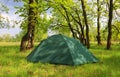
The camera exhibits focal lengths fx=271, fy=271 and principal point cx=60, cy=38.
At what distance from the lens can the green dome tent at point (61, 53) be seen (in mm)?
13672

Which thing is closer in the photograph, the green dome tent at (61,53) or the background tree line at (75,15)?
the green dome tent at (61,53)

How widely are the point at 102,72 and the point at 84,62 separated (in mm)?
3324

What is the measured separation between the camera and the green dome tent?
1367cm

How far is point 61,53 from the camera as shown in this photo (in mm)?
14000

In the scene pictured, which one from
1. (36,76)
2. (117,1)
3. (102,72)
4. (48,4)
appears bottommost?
(117,1)

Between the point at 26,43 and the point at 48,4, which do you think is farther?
the point at 48,4

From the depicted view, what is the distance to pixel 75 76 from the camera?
32.2 ft

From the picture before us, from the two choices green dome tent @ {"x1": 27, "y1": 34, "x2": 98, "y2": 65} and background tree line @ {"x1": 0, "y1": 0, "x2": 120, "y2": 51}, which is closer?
green dome tent @ {"x1": 27, "y1": 34, "x2": 98, "y2": 65}

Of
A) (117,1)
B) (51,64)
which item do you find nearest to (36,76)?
(51,64)

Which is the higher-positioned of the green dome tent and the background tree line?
the green dome tent

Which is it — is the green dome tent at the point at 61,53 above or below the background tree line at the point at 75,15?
above

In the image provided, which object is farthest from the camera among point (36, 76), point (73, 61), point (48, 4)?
point (48, 4)

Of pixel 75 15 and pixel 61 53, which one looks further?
pixel 75 15

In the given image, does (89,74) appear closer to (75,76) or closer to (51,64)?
(75,76)
